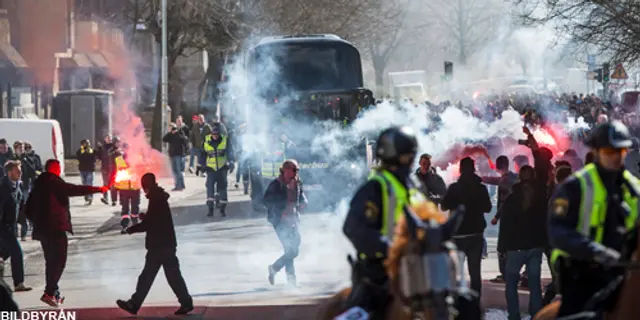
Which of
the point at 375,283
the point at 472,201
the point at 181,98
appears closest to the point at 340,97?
the point at 472,201

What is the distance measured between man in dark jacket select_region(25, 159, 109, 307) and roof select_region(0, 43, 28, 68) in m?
25.5

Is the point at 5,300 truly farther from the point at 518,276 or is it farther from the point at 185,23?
the point at 185,23

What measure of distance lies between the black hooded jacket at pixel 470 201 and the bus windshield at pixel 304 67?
16800 mm

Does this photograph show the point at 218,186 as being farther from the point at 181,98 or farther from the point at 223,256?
the point at 181,98

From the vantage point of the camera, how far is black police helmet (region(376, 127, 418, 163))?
7922 mm

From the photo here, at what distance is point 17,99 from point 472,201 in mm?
30797

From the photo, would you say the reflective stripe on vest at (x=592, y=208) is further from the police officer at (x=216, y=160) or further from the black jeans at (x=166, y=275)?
the police officer at (x=216, y=160)

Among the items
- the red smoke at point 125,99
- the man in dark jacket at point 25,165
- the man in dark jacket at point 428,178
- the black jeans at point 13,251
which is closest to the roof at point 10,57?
the red smoke at point 125,99

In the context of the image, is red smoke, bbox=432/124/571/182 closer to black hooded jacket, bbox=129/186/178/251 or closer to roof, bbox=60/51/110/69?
black hooded jacket, bbox=129/186/178/251

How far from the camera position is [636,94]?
141ft

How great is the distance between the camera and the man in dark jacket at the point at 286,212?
1662 cm

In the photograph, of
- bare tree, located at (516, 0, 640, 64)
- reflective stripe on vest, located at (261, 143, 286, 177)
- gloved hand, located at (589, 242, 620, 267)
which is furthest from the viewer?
reflective stripe on vest, located at (261, 143, 286, 177)

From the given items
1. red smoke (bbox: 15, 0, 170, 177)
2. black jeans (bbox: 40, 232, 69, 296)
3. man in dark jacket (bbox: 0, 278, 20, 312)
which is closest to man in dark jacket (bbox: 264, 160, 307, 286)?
black jeans (bbox: 40, 232, 69, 296)

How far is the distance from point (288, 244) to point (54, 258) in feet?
9.18
